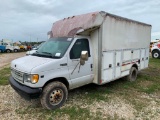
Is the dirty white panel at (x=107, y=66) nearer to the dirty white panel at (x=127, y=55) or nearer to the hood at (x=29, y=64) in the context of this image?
the dirty white panel at (x=127, y=55)

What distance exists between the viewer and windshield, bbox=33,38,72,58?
16.4ft

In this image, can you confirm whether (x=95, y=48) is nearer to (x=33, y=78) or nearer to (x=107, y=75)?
(x=107, y=75)

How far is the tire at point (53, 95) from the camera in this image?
181 inches

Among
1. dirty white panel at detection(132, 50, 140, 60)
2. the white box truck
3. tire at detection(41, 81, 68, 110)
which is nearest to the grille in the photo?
the white box truck

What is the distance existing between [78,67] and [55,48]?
3.03 ft

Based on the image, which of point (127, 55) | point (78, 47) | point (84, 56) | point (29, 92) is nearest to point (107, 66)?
point (78, 47)

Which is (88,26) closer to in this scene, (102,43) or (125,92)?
(102,43)

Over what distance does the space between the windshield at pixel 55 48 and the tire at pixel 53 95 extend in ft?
2.78

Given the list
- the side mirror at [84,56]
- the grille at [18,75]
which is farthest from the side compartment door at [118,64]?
the grille at [18,75]

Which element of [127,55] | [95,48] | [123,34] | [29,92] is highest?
[123,34]

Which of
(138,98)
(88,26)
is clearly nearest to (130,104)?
(138,98)

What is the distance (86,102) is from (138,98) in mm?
1848

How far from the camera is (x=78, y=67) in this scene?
5266mm

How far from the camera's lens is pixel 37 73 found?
4312 mm
